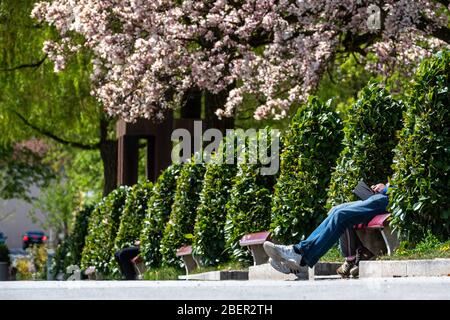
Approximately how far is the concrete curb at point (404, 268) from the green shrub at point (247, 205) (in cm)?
412

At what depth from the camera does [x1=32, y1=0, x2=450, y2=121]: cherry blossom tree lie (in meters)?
21.7

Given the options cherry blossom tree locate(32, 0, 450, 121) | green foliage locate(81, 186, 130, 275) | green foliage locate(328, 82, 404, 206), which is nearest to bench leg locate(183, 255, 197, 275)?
cherry blossom tree locate(32, 0, 450, 121)

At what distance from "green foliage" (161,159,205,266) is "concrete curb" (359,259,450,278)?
6.72 meters

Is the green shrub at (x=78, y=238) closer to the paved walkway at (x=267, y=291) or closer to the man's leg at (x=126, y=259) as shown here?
the man's leg at (x=126, y=259)

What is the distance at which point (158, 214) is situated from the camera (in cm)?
2095

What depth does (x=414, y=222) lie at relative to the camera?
524 inches

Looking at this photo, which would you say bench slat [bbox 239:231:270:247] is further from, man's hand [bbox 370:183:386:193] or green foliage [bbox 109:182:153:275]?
green foliage [bbox 109:182:153:275]

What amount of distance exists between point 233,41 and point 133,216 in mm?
3704

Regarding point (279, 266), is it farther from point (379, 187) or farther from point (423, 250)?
point (423, 250)

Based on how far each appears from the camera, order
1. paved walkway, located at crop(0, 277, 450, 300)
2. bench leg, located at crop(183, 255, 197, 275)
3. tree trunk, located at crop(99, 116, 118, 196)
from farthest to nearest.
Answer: tree trunk, located at crop(99, 116, 118, 196)
bench leg, located at crop(183, 255, 197, 275)
paved walkway, located at crop(0, 277, 450, 300)

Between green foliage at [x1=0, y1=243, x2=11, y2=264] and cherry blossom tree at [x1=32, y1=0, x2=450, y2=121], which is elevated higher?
cherry blossom tree at [x1=32, y1=0, x2=450, y2=121]

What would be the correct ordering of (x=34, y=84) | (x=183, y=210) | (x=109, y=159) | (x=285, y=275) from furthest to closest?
(x=109, y=159) → (x=34, y=84) → (x=183, y=210) → (x=285, y=275)

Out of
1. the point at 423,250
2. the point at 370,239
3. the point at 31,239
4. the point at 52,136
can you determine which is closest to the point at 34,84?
the point at 52,136
